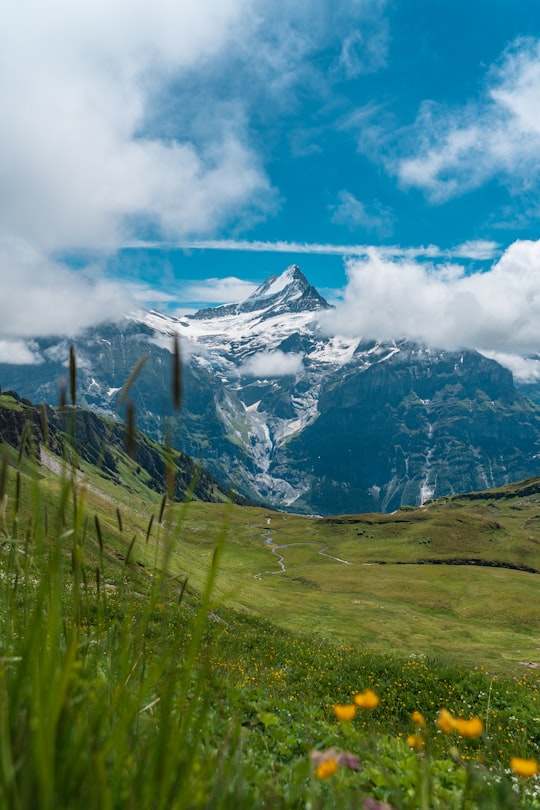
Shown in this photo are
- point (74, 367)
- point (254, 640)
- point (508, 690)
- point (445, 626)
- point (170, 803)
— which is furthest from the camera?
point (445, 626)

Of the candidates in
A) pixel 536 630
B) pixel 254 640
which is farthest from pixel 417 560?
pixel 254 640

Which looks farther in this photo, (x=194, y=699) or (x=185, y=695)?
(x=185, y=695)

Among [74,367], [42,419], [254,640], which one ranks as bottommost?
[254,640]

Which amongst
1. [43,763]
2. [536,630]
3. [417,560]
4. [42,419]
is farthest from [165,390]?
[417,560]

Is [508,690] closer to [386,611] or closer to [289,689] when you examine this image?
[289,689]

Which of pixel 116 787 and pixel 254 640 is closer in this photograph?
pixel 116 787

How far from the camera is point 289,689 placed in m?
14.6

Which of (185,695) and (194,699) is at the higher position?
(194,699)

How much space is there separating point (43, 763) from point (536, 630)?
98528 millimetres

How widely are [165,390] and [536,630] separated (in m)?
97.6

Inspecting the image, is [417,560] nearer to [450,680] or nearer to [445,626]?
[445,626]

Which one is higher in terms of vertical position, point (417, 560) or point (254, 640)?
point (254, 640)

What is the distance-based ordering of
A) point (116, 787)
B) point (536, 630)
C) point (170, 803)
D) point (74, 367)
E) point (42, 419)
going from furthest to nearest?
point (536, 630) < point (42, 419) < point (74, 367) < point (170, 803) < point (116, 787)

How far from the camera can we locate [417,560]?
184 meters
